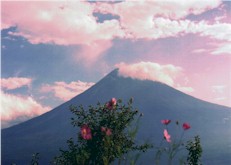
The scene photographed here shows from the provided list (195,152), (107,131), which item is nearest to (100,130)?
(195,152)

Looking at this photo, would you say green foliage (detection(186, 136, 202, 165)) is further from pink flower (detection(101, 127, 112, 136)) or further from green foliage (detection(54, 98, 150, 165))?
pink flower (detection(101, 127, 112, 136))

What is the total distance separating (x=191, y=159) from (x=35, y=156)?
341 inches

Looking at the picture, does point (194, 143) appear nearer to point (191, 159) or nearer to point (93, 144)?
point (191, 159)

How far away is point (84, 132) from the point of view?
22.4 feet

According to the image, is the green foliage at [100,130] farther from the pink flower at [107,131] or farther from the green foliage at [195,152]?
the pink flower at [107,131]

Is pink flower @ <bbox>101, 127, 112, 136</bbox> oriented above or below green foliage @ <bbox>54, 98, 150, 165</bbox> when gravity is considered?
below

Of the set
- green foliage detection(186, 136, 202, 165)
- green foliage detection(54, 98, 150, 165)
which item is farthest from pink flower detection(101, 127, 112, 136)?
green foliage detection(186, 136, 202, 165)

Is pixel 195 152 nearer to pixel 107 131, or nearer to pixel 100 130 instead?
pixel 100 130

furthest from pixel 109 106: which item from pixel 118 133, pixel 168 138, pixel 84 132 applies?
pixel 118 133

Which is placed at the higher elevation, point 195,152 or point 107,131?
point 195,152

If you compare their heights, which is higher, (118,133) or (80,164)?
(118,133)

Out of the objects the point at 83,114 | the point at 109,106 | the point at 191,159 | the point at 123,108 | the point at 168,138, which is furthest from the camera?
the point at 83,114

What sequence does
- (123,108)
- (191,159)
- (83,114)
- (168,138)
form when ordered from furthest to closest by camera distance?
(83,114), (123,108), (191,159), (168,138)

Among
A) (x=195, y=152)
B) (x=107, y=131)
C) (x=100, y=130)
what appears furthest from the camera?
(x=100, y=130)
